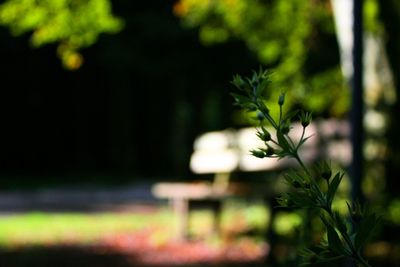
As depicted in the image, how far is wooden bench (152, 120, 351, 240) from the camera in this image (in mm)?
10867

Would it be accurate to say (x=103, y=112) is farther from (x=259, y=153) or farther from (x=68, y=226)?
(x=259, y=153)

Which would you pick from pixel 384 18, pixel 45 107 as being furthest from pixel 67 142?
pixel 384 18

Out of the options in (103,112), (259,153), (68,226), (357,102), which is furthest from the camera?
(103,112)

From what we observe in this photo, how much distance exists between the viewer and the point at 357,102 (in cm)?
431

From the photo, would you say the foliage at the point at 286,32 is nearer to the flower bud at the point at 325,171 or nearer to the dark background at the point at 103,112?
the flower bud at the point at 325,171

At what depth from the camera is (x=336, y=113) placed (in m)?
11.5

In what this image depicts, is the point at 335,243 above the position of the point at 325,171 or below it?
below

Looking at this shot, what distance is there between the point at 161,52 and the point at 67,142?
525cm

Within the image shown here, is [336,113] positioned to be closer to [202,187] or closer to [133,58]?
[202,187]

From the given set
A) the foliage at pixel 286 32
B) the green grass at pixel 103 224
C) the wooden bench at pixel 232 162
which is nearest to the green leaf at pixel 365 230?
the foliage at pixel 286 32

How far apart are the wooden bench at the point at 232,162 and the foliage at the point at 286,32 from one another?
42 cm

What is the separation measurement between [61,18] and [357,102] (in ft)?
12.3

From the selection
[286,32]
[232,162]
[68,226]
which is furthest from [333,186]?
[68,226]

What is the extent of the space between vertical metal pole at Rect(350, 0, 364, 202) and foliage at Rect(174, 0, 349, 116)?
5.22 m
